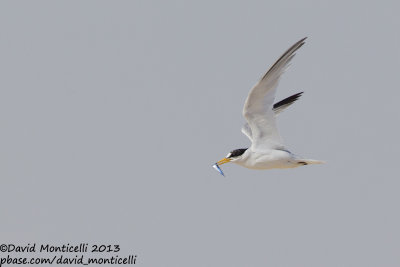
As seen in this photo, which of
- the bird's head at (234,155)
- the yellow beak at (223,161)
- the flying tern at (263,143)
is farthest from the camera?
the yellow beak at (223,161)

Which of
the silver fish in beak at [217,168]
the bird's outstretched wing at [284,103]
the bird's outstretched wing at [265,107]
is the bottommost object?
the silver fish in beak at [217,168]

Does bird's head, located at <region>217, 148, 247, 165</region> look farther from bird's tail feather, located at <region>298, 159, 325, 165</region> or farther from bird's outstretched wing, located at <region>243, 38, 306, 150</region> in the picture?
bird's tail feather, located at <region>298, 159, 325, 165</region>

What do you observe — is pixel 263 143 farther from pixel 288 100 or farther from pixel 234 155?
pixel 288 100

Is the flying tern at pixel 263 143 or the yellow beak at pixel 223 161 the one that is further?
the yellow beak at pixel 223 161

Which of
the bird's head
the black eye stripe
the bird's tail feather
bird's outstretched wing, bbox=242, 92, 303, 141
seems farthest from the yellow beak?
bird's outstretched wing, bbox=242, 92, 303, 141

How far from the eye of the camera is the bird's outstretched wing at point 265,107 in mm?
14750

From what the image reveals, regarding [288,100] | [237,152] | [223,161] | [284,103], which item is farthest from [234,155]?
[288,100]

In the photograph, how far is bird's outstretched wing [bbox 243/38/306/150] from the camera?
14.8m

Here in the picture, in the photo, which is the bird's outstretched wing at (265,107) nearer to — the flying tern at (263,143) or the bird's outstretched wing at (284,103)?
the flying tern at (263,143)

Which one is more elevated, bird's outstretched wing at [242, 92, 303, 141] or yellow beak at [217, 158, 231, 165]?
bird's outstretched wing at [242, 92, 303, 141]

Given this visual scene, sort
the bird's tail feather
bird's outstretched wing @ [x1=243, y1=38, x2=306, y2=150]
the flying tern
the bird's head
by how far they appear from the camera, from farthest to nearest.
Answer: the bird's head < the bird's tail feather < the flying tern < bird's outstretched wing @ [x1=243, y1=38, x2=306, y2=150]

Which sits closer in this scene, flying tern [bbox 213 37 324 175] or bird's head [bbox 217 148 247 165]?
flying tern [bbox 213 37 324 175]

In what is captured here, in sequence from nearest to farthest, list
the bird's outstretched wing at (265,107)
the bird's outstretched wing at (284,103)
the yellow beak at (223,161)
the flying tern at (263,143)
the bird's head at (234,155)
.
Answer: the bird's outstretched wing at (265,107) < the flying tern at (263,143) < the bird's head at (234,155) < the yellow beak at (223,161) < the bird's outstretched wing at (284,103)

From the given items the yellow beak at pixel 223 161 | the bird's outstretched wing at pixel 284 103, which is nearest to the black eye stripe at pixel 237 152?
the yellow beak at pixel 223 161
